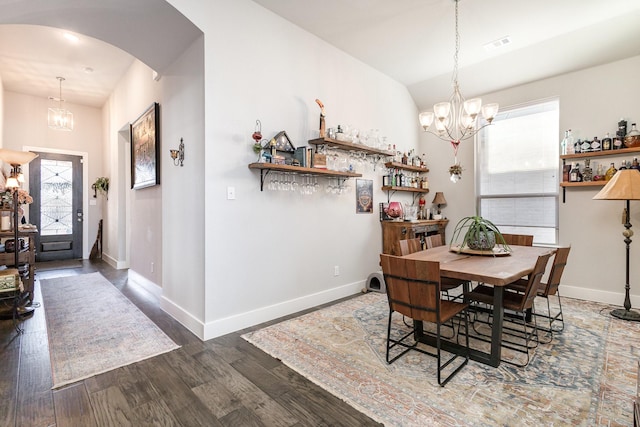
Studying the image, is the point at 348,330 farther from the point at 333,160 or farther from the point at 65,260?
the point at 65,260

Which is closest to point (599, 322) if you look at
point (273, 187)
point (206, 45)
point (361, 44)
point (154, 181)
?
point (273, 187)

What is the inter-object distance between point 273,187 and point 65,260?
20.2ft

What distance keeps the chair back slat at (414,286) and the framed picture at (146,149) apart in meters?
3.12

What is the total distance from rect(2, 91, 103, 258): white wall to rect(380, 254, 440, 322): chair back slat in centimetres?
733

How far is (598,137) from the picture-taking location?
12.6 ft

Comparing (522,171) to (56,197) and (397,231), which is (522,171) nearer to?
(397,231)

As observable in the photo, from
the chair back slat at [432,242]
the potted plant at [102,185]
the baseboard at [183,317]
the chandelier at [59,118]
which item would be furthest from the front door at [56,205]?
the chair back slat at [432,242]

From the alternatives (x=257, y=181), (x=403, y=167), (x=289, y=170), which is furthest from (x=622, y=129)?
(x=257, y=181)

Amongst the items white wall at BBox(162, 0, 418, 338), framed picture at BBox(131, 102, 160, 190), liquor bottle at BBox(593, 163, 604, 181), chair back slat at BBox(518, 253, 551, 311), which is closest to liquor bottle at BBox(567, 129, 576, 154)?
liquor bottle at BBox(593, 163, 604, 181)

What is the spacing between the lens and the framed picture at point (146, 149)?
3.88 meters

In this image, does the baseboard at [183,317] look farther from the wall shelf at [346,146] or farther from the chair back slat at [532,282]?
the chair back slat at [532,282]

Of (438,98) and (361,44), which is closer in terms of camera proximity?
(361,44)

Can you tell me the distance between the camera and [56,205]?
260 inches

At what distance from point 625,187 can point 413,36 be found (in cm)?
277
